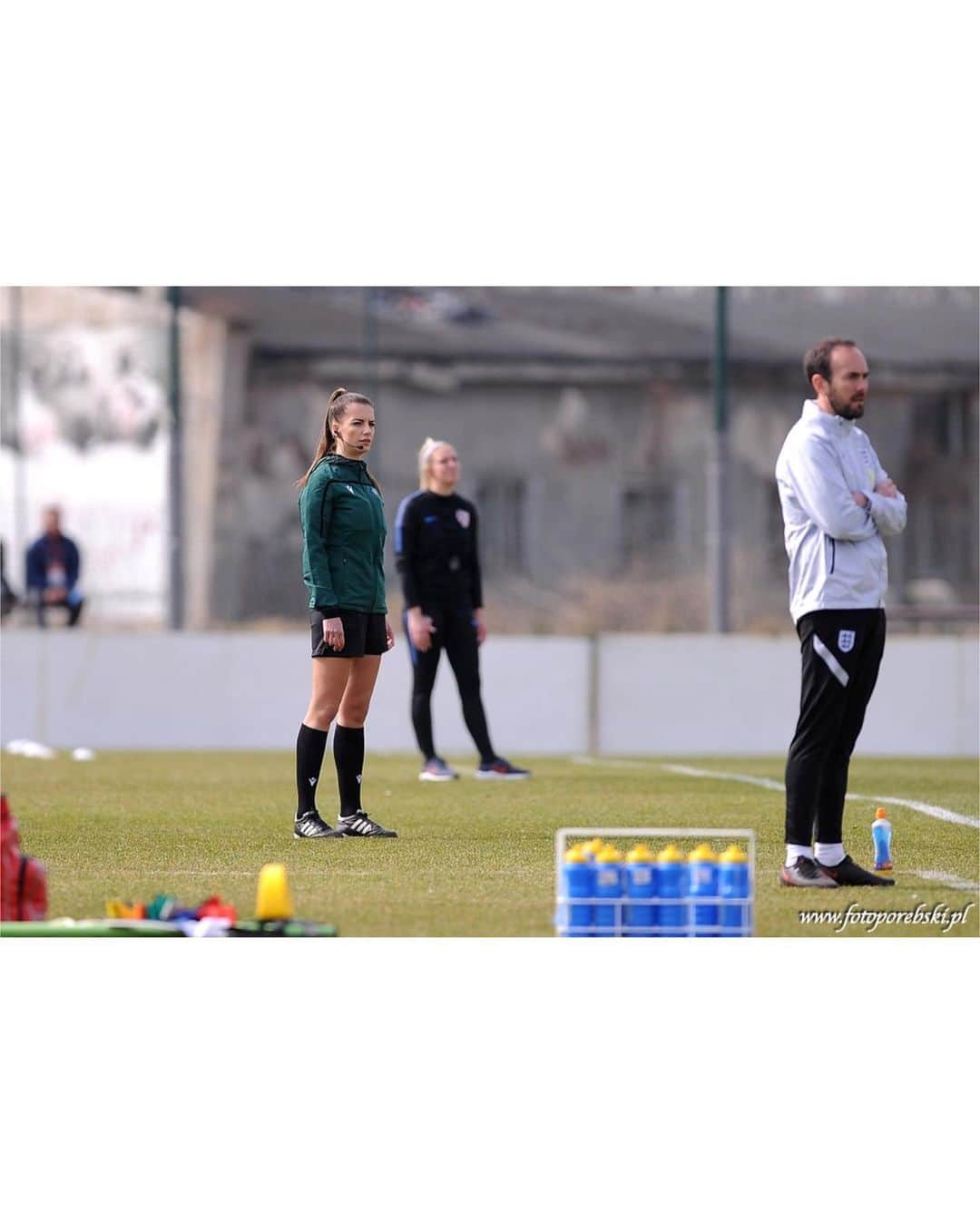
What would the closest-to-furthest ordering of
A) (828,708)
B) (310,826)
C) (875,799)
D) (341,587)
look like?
(828,708), (341,587), (310,826), (875,799)

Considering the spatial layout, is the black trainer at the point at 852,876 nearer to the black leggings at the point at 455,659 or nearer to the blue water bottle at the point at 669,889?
the blue water bottle at the point at 669,889

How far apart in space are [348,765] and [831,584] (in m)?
2.37

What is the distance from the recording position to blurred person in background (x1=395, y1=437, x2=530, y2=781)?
11055mm

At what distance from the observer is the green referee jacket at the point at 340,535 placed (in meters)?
7.89

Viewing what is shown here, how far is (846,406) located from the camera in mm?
6711

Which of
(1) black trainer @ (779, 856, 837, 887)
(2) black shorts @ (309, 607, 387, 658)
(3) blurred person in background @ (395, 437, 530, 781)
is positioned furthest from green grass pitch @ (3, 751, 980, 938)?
(2) black shorts @ (309, 607, 387, 658)

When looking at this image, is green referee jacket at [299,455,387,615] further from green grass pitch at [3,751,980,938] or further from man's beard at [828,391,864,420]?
man's beard at [828,391,864,420]

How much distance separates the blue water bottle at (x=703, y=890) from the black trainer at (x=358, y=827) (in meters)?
2.72

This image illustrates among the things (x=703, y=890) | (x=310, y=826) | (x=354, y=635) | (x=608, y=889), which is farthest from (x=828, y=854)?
(x=310, y=826)

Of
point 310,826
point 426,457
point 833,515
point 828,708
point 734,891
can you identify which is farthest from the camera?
point 426,457

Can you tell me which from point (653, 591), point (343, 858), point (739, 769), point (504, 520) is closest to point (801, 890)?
point (343, 858)

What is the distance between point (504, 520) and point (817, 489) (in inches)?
774

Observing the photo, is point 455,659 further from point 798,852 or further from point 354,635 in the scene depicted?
point 798,852

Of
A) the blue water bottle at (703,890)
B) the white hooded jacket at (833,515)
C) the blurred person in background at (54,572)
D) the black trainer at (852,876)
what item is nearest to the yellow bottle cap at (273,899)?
the blue water bottle at (703,890)
